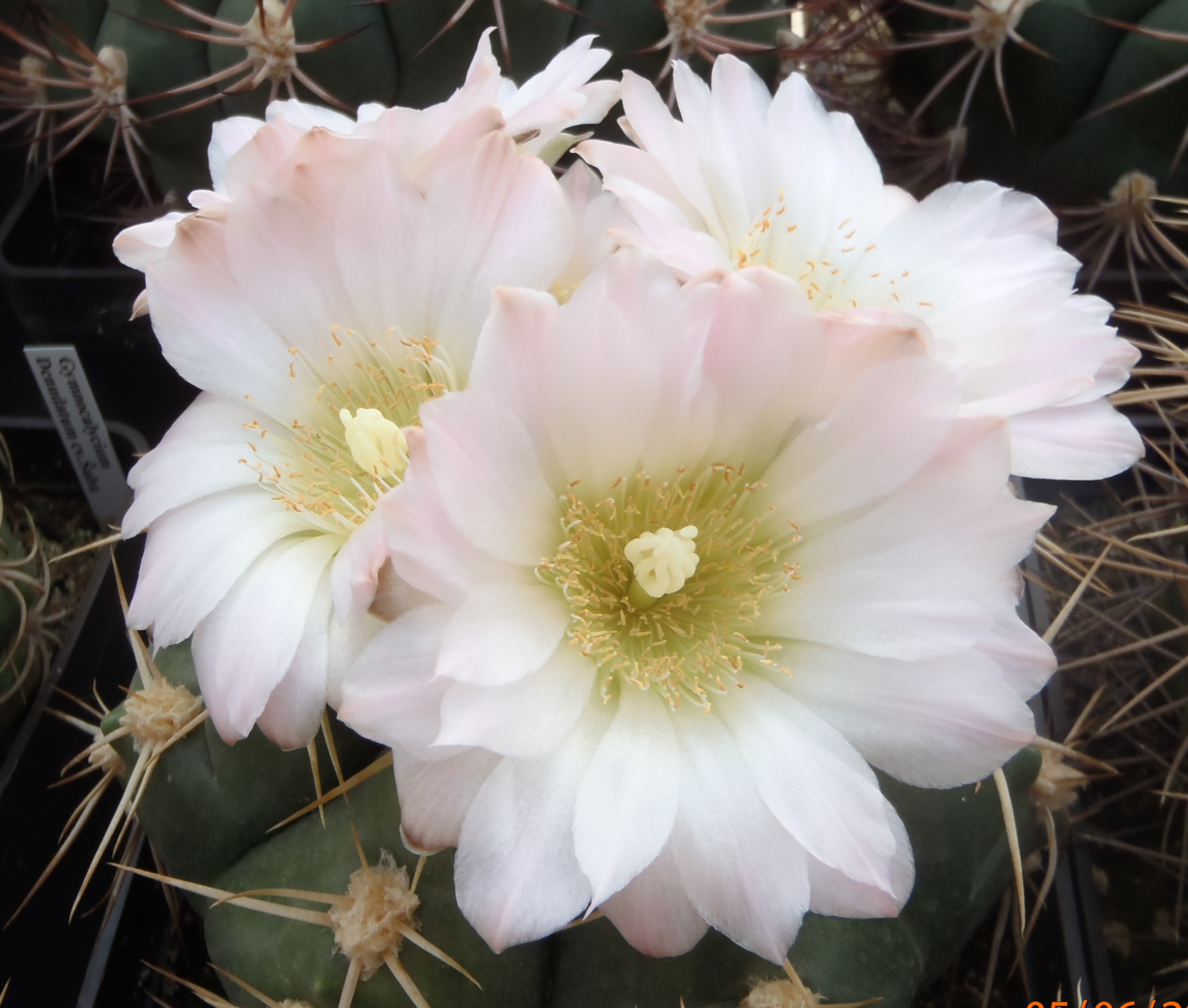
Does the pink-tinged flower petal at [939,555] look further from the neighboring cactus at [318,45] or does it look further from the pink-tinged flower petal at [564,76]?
the neighboring cactus at [318,45]

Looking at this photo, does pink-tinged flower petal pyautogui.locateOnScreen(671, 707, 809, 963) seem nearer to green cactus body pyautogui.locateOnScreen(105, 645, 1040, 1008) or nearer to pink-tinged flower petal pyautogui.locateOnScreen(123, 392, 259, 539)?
Answer: green cactus body pyautogui.locateOnScreen(105, 645, 1040, 1008)

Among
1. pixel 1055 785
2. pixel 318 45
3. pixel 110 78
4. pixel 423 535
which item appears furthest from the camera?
pixel 110 78

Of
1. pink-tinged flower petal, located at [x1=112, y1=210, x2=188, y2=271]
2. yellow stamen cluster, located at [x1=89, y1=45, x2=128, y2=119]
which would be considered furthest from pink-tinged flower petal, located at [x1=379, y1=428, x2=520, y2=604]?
yellow stamen cluster, located at [x1=89, y1=45, x2=128, y2=119]

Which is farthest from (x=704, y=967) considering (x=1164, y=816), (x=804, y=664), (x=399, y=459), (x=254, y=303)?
(x=1164, y=816)

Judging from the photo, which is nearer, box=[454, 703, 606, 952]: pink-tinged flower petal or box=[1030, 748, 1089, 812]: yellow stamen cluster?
box=[454, 703, 606, 952]: pink-tinged flower petal

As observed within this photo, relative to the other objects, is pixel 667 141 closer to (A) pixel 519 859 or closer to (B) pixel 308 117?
(B) pixel 308 117

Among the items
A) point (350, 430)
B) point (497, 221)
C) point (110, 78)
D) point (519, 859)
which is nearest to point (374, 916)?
point (519, 859)

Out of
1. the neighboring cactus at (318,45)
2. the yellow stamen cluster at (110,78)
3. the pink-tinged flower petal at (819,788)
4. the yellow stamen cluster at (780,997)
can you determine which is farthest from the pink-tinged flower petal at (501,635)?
the yellow stamen cluster at (110,78)
